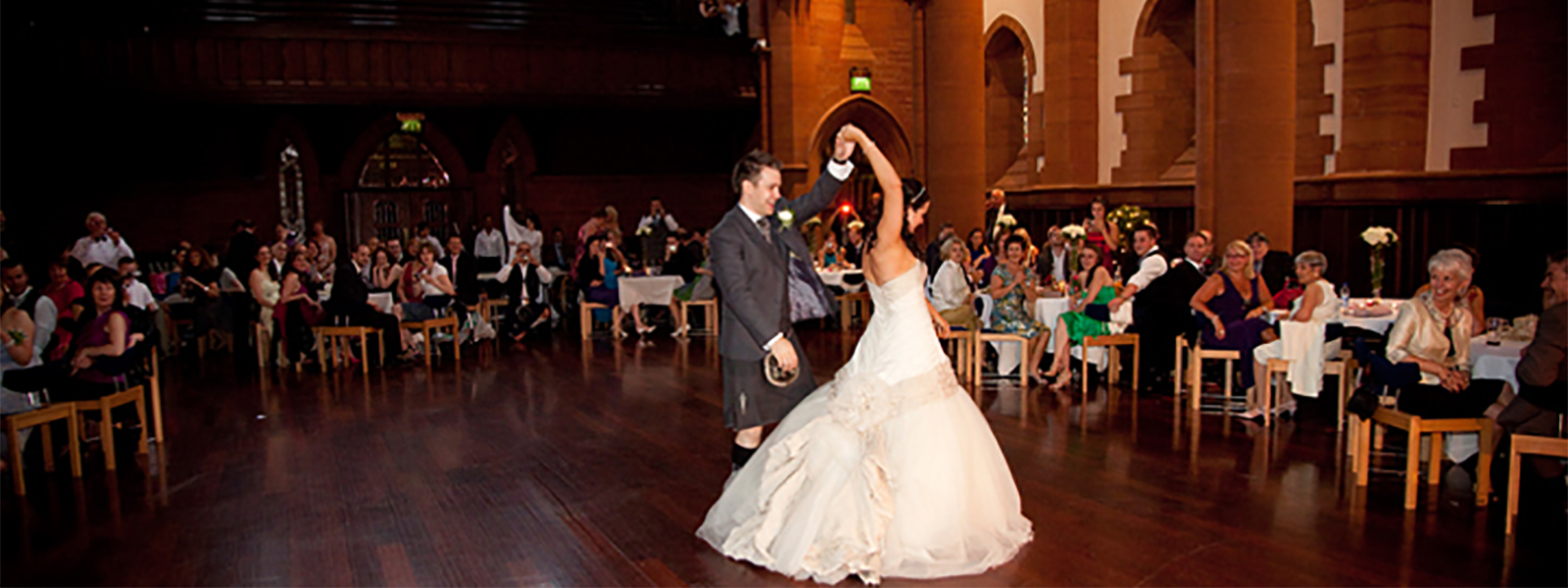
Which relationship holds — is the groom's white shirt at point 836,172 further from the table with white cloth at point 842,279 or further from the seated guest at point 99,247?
the seated guest at point 99,247

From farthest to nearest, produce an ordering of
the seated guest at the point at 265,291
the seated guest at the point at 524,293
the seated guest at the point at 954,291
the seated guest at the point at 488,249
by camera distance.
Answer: the seated guest at the point at 488,249
the seated guest at the point at 524,293
the seated guest at the point at 265,291
the seated guest at the point at 954,291

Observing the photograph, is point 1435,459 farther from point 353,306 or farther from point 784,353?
point 353,306

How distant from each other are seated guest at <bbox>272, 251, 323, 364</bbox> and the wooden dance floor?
1546 mm

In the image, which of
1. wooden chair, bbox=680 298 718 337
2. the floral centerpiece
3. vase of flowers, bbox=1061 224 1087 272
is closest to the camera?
vase of flowers, bbox=1061 224 1087 272

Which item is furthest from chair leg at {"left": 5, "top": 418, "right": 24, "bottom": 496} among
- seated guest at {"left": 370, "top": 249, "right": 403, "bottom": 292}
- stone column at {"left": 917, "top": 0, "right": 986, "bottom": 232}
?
stone column at {"left": 917, "top": 0, "right": 986, "bottom": 232}

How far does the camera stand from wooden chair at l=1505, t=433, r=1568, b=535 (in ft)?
12.8

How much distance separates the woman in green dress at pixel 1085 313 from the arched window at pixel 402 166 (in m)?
10.5

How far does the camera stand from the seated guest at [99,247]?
993 cm

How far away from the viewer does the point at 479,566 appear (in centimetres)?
380

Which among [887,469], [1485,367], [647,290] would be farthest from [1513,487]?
[647,290]

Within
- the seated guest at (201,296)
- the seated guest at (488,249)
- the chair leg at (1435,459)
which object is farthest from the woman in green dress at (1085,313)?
the seated guest at (488,249)

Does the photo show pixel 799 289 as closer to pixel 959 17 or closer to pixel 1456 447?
pixel 1456 447

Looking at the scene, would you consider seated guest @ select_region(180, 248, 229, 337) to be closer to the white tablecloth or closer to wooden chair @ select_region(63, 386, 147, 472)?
the white tablecloth

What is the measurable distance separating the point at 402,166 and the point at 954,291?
10014 millimetres
